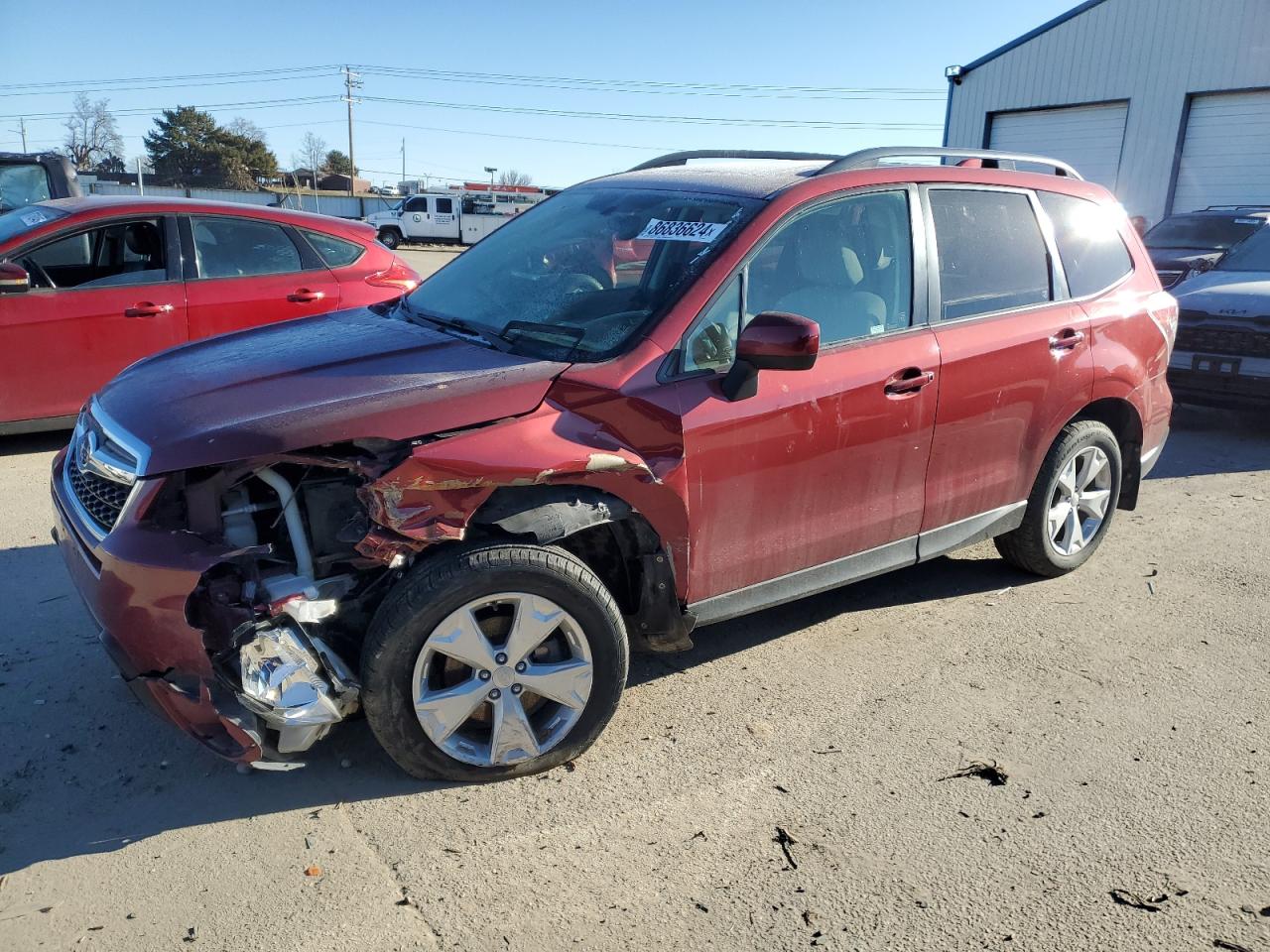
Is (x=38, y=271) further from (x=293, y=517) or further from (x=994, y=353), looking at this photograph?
(x=994, y=353)

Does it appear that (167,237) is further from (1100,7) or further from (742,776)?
(1100,7)

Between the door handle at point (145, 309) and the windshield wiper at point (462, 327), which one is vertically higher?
the windshield wiper at point (462, 327)

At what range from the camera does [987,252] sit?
4121 mm

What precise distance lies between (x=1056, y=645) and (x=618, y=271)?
246cm

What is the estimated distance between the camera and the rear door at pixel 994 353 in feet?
12.8

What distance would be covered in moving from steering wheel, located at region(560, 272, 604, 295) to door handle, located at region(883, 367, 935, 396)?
45.5 inches

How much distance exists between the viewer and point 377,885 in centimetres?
→ 259

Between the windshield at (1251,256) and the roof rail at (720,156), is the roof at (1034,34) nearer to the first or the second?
the windshield at (1251,256)

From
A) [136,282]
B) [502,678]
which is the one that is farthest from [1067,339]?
[136,282]

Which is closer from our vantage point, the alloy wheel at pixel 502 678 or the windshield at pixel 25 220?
the alloy wheel at pixel 502 678

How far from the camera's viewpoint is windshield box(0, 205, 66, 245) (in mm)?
6180

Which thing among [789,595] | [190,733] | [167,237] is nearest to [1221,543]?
[789,595]

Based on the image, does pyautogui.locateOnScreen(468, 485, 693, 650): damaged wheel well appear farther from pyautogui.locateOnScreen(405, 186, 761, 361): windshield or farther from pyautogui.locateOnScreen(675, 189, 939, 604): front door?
pyautogui.locateOnScreen(405, 186, 761, 361): windshield

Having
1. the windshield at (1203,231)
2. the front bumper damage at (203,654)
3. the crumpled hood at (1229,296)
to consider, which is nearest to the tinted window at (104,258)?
the front bumper damage at (203,654)
